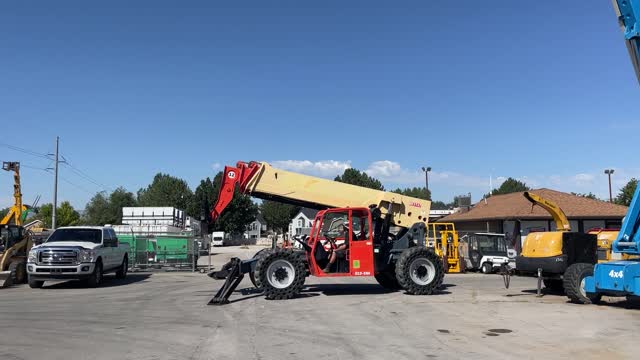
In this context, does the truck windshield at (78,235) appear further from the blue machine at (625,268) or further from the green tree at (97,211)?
the green tree at (97,211)

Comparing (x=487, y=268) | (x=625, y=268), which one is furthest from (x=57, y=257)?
(x=487, y=268)

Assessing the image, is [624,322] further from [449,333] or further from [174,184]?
[174,184]

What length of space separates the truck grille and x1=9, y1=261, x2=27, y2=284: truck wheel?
9.51 ft

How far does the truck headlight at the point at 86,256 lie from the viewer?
17.5 metres

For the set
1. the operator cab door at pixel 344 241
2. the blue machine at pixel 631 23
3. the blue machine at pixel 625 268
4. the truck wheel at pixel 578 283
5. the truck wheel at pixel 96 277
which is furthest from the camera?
the truck wheel at pixel 96 277

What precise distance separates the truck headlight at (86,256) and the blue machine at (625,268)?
49.3 feet

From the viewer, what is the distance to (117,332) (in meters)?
9.65

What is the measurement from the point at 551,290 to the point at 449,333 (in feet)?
28.9

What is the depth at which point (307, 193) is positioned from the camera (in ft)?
53.5

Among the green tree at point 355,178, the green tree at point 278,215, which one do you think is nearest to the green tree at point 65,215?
the green tree at point 278,215

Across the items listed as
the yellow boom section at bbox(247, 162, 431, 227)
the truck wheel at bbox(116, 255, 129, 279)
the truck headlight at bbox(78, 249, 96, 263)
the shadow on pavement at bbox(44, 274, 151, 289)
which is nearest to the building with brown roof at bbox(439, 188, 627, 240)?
the yellow boom section at bbox(247, 162, 431, 227)

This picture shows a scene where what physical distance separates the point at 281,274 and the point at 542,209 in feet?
89.0

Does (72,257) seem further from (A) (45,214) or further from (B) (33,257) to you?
(A) (45,214)

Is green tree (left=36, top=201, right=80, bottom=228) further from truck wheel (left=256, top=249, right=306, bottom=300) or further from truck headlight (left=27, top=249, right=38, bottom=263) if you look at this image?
truck wheel (left=256, top=249, right=306, bottom=300)
